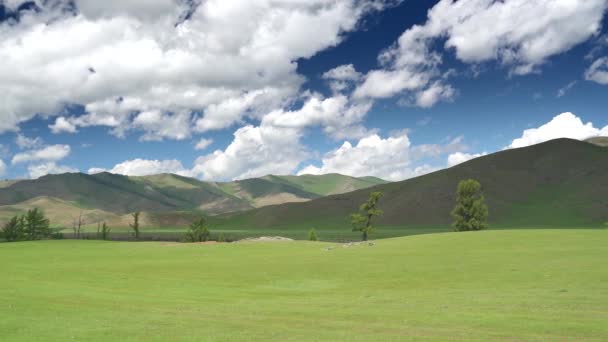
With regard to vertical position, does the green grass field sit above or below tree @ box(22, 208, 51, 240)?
below

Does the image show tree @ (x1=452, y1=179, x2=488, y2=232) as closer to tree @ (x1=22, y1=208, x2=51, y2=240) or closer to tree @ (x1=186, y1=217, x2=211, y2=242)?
tree @ (x1=186, y1=217, x2=211, y2=242)

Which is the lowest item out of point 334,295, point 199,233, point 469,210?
point 334,295

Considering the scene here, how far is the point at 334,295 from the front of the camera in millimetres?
29422

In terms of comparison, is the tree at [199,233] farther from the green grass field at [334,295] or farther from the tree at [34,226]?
the green grass field at [334,295]

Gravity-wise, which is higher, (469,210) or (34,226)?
(34,226)

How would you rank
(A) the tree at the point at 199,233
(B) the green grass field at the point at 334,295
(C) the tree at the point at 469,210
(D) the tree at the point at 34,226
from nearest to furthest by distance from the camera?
(B) the green grass field at the point at 334,295 < (C) the tree at the point at 469,210 < (A) the tree at the point at 199,233 < (D) the tree at the point at 34,226

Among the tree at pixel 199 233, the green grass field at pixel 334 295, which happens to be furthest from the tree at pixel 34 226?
the green grass field at pixel 334 295

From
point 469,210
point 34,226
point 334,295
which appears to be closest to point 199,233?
point 34,226

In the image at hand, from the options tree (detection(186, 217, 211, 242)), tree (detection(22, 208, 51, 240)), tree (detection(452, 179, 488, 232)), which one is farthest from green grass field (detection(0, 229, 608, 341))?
tree (detection(22, 208, 51, 240))

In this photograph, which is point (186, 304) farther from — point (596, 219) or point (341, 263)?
point (596, 219)

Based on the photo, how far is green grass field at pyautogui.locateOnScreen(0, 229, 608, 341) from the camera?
675 inches

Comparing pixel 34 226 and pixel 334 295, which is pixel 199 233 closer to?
pixel 34 226

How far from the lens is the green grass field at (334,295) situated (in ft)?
56.2

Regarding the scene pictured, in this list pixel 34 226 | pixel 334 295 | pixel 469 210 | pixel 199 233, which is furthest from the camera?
pixel 34 226
